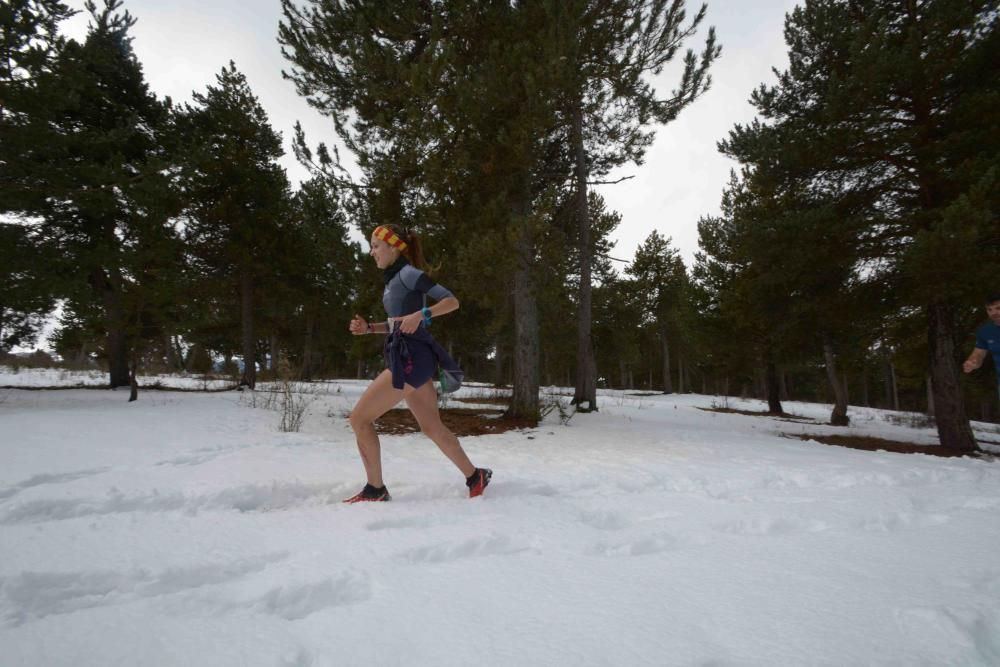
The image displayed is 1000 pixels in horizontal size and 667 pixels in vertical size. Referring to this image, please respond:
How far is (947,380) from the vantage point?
24.0 feet

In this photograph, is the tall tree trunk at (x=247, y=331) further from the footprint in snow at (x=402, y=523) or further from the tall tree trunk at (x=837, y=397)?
the tall tree trunk at (x=837, y=397)

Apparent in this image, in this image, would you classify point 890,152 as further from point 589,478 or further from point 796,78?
point 589,478

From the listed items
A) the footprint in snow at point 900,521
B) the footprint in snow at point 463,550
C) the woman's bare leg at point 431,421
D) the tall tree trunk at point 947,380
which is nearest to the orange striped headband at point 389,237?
the woman's bare leg at point 431,421

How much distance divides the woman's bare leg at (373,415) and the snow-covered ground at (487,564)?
0.26 metres

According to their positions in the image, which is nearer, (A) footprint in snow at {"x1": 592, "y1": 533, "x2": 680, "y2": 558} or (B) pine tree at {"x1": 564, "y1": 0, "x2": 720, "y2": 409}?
(A) footprint in snow at {"x1": 592, "y1": 533, "x2": 680, "y2": 558}

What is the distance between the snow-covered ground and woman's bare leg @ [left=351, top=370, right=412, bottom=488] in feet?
0.86

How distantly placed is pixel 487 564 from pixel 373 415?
1375 mm

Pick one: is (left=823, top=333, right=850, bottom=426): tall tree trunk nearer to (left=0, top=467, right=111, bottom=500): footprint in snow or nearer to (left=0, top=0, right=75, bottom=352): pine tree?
(left=0, top=467, right=111, bottom=500): footprint in snow

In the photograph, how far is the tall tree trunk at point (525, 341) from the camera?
7391mm

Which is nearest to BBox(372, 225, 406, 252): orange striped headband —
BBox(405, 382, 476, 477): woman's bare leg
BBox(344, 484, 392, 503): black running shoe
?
BBox(405, 382, 476, 477): woman's bare leg

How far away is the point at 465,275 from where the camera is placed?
21.1ft

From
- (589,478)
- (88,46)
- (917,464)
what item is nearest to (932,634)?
(589,478)

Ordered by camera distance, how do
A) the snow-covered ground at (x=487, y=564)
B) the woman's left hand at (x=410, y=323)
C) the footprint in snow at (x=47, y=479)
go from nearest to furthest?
the snow-covered ground at (x=487, y=564) → the woman's left hand at (x=410, y=323) → the footprint in snow at (x=47, y=479)

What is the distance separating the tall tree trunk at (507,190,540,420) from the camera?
24.2 ft
